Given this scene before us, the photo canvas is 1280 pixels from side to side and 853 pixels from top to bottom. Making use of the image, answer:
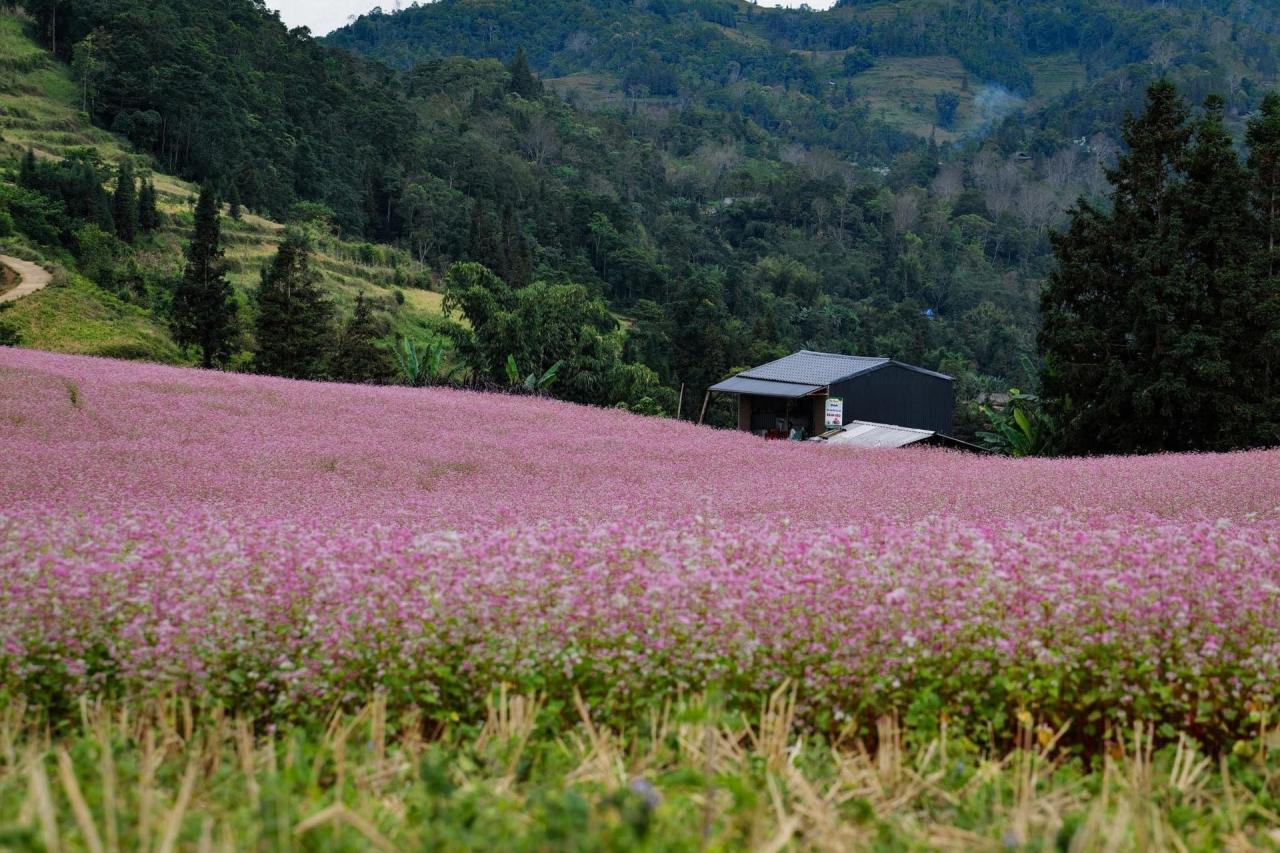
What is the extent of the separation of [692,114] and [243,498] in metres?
153

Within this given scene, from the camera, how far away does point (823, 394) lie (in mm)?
37062

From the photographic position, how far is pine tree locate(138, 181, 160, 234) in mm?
52406

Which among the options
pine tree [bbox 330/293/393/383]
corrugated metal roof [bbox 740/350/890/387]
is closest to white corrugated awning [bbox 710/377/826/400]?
corrugated metal roof [bbox 740/350/890/387]

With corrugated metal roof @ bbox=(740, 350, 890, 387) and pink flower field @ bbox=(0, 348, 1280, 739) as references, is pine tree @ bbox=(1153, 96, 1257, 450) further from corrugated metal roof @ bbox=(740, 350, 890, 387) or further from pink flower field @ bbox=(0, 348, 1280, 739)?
pink flower field @ bbox=(0, 348, 1280, 739)

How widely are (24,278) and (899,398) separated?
96.2ft

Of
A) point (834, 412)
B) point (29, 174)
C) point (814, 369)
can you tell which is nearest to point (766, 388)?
point (834, 412)

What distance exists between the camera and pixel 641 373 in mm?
44125

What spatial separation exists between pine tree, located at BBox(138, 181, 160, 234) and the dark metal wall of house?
33039mm

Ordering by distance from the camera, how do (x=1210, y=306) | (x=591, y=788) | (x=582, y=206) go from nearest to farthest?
(x=591, y=788)
(x=1210, y=306)
(x=582, y=206)

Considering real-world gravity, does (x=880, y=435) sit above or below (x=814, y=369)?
below

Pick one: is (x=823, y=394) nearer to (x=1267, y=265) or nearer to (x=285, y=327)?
(x=1267, y=265)

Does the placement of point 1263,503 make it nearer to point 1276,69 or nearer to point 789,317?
point 789,317

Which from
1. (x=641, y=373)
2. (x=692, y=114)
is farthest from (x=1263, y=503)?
(x=692, y=114)

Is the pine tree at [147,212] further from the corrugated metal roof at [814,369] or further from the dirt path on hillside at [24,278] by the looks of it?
the corrugated metal roof at [814,369]
